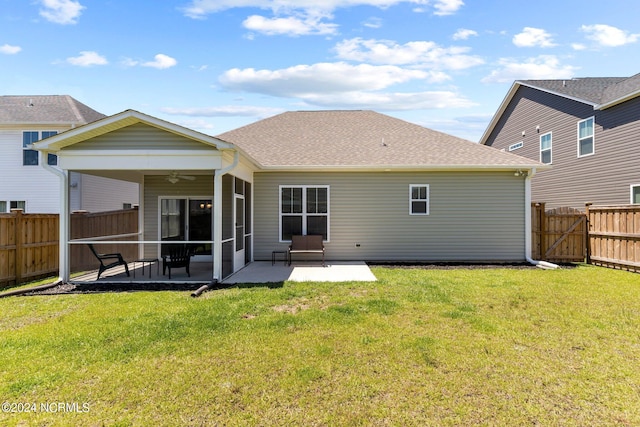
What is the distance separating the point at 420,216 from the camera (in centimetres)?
1080

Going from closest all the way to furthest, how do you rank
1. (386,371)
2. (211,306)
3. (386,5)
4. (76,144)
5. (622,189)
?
(386,371)
(211,306)
(76,144)
(386,5)
(622,189)

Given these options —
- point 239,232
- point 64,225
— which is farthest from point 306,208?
point 64,225

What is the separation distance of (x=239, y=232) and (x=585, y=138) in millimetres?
13395

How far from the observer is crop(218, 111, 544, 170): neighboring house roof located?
10461 mm

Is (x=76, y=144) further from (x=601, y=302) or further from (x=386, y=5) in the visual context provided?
(x=601, y=302)

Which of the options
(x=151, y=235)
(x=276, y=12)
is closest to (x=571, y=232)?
(x=276, y=12)

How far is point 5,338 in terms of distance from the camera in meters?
4.39

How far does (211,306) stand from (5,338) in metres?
2.59

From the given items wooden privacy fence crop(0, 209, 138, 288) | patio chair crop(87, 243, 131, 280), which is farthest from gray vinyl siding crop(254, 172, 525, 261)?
wooden privacy fence crop(0, 209, 138, 288)

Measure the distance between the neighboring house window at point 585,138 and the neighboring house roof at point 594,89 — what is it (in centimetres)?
76

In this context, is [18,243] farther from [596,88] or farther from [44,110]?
[596,88]

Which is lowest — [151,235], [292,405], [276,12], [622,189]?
[292,405]

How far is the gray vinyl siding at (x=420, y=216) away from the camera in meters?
10.8

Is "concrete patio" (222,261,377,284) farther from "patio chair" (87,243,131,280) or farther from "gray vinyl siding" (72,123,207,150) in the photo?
"gray vinyl siding" (72,123,207,150)
